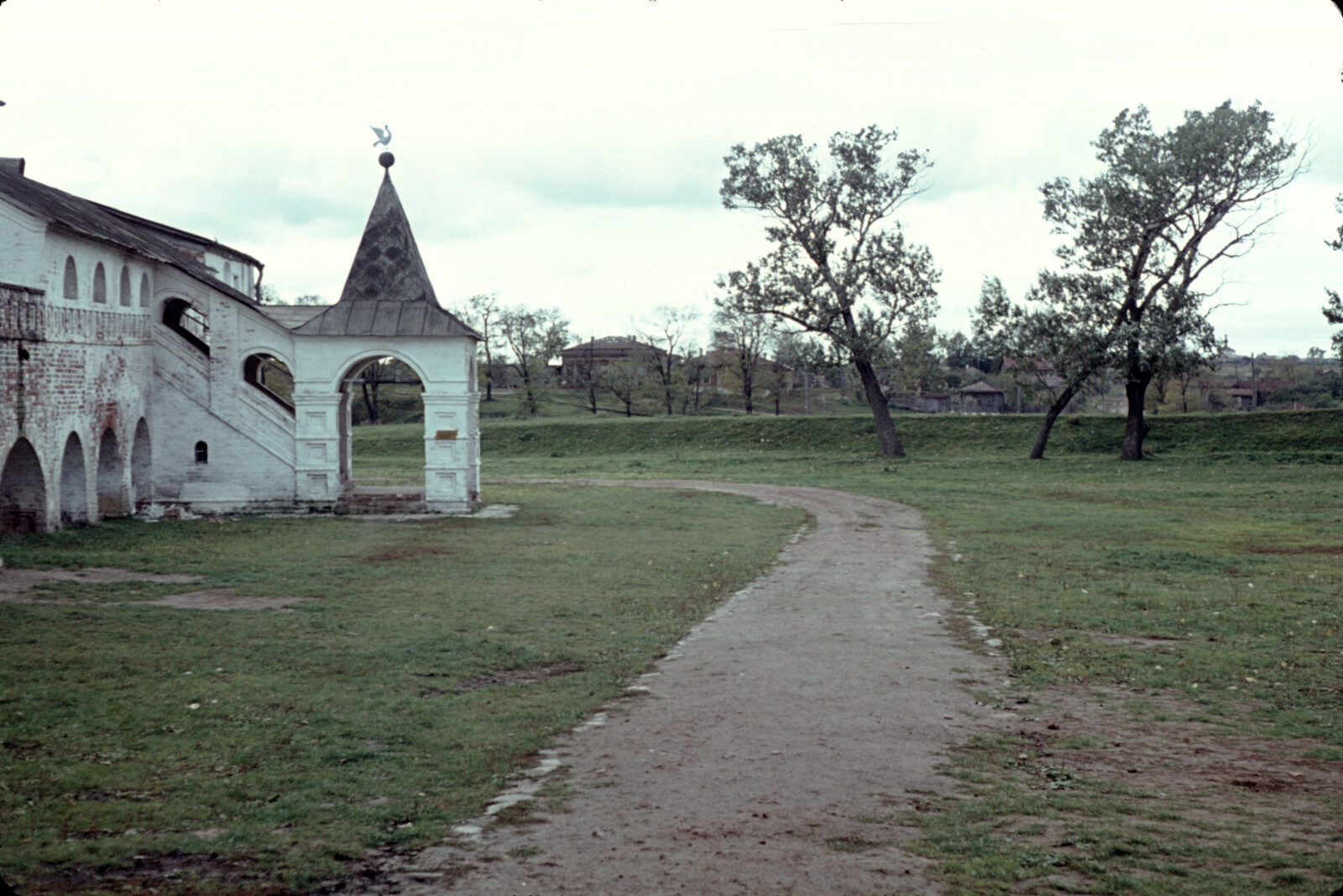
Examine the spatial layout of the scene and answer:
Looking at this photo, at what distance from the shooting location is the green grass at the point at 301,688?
21.6 ft

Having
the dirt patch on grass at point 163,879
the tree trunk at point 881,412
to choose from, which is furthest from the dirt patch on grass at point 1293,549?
the tree trunk at point 881,412

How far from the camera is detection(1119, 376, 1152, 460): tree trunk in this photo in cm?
4188

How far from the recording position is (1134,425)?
42500 mm

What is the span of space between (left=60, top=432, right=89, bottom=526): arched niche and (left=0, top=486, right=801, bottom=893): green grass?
2.10 meters

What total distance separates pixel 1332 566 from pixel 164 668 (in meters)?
16.2

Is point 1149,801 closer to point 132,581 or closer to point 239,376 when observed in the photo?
point 132,581

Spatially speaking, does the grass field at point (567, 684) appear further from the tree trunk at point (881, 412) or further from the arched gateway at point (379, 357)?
Result: the tree trunk at point (881, 412)

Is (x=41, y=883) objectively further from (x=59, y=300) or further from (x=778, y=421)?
(x=778, y=421)

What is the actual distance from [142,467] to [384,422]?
49.7 meters

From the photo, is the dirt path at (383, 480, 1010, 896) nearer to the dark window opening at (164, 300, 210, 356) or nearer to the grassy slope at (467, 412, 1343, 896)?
the grassy slope at (467, 412, 1343, 896)

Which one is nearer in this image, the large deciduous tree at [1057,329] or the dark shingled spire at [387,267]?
the dark shingled spire at [387,267]

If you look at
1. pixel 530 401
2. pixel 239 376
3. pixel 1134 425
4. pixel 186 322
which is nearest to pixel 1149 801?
pixel 239 376

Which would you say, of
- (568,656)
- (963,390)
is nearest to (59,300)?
(568,656)

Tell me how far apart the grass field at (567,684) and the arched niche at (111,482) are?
1.84 m
